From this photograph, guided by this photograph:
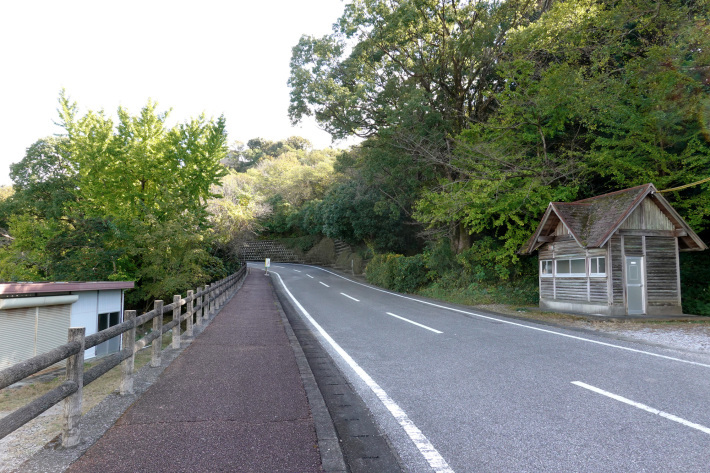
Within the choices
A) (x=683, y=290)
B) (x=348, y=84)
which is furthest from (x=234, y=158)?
(x=683, y=290)

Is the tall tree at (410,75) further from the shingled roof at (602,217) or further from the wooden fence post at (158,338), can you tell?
the wooden fence post at (158,338)

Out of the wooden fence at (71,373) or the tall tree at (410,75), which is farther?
the tall tree at (410,75)

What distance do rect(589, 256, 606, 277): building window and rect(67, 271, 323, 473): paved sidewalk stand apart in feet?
34.8

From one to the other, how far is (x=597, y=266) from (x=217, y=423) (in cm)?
1273

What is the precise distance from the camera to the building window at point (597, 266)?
41.0 ft

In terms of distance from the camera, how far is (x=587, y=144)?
17.9 meters

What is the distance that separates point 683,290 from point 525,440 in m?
16.6

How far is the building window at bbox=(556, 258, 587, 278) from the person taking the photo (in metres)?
13.3

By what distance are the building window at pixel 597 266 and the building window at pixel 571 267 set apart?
0.87 ft

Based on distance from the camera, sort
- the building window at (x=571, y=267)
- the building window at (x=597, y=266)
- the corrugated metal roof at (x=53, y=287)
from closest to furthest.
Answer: the corrugated metal roof at (x=53, y=287) < the building window at (x=597, y=266) < the building window at (x=571, y=267)

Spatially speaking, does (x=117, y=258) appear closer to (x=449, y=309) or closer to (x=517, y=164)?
(x=449, y=309)

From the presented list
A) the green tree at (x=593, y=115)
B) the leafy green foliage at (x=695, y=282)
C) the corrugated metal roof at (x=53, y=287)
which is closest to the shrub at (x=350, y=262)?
the green tree at (x=593, y=115)

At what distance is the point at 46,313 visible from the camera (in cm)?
979

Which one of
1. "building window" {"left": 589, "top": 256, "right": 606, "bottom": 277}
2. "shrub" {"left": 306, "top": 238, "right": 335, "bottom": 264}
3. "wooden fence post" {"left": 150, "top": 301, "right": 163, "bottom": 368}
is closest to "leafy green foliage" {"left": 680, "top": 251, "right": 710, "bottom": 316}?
"building window" {"left": 589, "top": 256, "right": 606, "bottom": 277}
